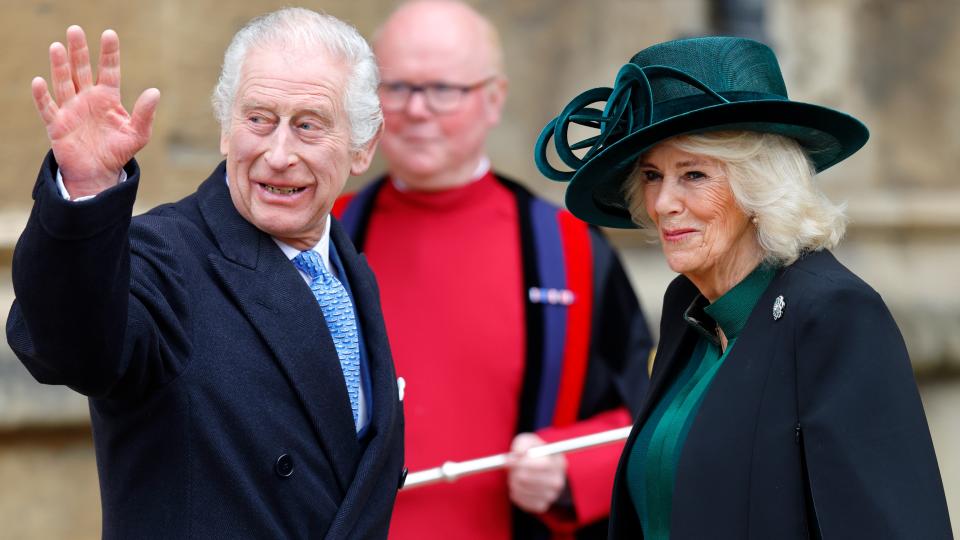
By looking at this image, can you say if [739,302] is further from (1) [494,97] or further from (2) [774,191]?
(1) [494,97]

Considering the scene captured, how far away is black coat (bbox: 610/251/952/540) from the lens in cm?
253

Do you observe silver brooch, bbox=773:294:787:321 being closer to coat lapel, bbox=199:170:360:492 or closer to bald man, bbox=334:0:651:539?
coat lapel, bbox=199:170:360:492

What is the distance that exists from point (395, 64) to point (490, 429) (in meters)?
1.11

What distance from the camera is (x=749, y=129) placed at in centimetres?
279

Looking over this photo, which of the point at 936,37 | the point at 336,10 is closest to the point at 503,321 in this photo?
the point at 336,10

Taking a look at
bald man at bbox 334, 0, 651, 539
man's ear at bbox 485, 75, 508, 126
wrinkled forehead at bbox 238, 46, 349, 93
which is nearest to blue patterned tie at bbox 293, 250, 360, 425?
wrinkled forehead at bbox 238, 46, 349, 93

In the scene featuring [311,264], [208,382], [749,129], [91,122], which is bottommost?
[208,382]

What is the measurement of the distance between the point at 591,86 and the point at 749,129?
9.42 ft

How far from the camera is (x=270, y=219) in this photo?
2754 millimetres

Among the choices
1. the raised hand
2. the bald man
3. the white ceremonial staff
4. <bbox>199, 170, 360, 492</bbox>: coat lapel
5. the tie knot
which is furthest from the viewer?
the bald man

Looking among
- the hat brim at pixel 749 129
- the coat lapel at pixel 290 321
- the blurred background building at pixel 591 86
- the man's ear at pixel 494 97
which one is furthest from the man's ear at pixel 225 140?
the blurred background building at pixel 591 86

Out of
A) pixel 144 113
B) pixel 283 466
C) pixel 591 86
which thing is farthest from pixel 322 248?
pixel 591 86

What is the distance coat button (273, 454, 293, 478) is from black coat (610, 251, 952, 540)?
710 millimetres

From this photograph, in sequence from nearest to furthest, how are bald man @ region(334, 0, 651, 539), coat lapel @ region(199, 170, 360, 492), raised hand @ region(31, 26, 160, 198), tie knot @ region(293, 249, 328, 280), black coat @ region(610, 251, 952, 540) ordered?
1. raised hand @ region(31, 26, 160, 198)
2. black coat @ region(610, 251, 952, 540)
3. coat lapel @ region(199, 170, 360, 492)
4. tie knot @ region(293, 249, 328, 280)
5. bald man @ region(334, 0, 651, 539)
